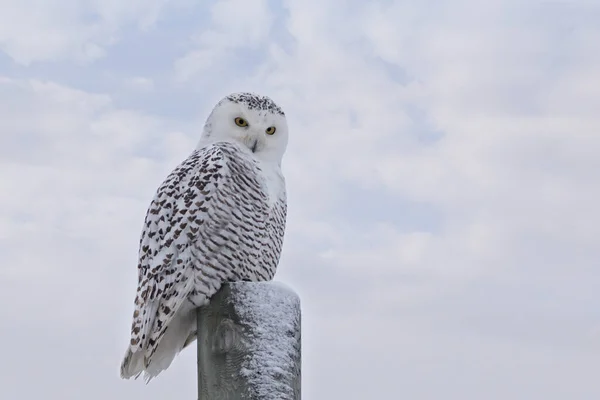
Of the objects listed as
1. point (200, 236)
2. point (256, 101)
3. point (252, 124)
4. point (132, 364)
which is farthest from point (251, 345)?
point (256, 101)

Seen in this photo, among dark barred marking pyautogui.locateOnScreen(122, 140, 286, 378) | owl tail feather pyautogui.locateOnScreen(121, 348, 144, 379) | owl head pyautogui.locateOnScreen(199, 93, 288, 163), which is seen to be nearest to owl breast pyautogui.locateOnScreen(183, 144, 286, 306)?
dark barred marking pyautogui.locateOnScreen(122, 140, 286, 378)

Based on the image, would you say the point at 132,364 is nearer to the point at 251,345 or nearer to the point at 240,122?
the point at 251,345

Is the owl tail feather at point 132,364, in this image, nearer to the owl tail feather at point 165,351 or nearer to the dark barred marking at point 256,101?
the owl tail feather at point 165,351

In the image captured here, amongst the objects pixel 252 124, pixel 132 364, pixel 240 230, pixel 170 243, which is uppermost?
pixel 252 124

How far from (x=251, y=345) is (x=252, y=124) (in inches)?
70.8

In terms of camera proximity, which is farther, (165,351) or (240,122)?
(240,122)

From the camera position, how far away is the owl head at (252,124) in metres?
4.84

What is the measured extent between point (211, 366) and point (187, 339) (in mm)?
1112

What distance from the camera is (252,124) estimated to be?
15.9 ft

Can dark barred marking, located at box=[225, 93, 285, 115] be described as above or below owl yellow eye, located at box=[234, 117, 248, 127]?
above

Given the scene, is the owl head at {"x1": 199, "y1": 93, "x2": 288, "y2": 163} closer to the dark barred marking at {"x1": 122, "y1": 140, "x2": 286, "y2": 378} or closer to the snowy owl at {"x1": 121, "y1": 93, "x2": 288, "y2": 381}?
the snowy owl at {"x1": 121, "y1": 93, "x2": 288, "y2": 381}

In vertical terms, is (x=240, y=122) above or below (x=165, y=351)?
above

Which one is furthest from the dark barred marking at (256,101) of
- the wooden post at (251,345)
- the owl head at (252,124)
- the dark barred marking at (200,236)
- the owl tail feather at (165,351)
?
the wooden post at (251,345)

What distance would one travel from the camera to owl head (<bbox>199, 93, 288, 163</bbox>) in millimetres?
4844
